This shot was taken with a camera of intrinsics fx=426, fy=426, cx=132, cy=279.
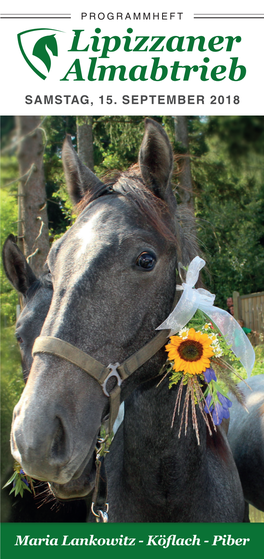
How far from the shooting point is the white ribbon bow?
2186 mm

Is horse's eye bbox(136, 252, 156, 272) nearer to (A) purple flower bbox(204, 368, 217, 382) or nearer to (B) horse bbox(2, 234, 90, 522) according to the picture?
(A) purple flower bbox(204, 368, 217, 382)

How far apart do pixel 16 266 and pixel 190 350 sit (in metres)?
2.44

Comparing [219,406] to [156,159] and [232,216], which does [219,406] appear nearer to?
[156,159]

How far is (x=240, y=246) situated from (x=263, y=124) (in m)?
8.20

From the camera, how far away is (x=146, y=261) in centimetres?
204

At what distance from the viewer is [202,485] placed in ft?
7.91

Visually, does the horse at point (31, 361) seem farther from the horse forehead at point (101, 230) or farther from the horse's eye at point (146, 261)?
the horse's eye at point (146, 261)

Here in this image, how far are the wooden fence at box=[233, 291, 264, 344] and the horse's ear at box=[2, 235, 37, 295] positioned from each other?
8.77 m

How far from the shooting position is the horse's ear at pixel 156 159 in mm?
2102

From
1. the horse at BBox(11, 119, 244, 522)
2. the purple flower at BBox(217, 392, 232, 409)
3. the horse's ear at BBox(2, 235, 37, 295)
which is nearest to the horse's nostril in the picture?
the horse at BBox(11, 119, 244, 522)
